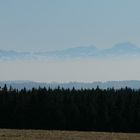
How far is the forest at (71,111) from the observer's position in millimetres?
108312

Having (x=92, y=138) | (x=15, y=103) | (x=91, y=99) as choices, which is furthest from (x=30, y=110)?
(x=92, y=138)

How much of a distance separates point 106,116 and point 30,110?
16.0m

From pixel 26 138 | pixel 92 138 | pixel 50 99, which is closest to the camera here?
pixel 26 138

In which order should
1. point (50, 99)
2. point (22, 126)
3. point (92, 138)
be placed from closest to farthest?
point (92, 138)
point (22, 126)
point (50, 99)

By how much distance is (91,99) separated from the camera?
116875mm

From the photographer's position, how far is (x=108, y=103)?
115 m

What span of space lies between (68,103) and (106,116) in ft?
31.7

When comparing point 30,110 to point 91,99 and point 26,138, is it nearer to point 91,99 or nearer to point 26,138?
point 91,99

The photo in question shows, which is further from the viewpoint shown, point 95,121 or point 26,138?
point 95,121

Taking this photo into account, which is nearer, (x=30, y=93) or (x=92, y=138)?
(x=92, y=138)

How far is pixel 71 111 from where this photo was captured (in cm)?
11156

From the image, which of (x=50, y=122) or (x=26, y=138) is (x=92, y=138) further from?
(x=50, y=122)

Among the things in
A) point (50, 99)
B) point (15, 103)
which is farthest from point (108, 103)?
point (15, 103)

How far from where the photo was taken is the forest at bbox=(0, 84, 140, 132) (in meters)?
108
